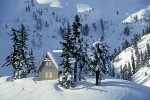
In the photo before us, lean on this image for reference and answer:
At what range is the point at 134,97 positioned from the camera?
292 feet

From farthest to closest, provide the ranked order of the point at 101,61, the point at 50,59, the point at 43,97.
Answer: the point at 50,59
the point at 101,61
the point at 43,97

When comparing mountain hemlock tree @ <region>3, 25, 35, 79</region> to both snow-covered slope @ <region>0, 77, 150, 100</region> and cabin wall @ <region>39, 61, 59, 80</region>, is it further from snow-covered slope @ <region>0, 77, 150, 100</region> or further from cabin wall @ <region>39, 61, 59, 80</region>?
snow-covered slope @ <region>0, 77, 150, 100</region>

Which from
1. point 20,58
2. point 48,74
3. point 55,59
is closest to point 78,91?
point 55,59

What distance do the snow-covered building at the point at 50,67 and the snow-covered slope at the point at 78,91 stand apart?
6.03 m

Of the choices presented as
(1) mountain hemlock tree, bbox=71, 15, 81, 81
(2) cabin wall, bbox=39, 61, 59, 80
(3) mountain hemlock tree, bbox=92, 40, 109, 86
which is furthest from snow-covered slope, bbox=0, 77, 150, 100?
(1) mountain hemlock tree, bbox=71, 15, 81, 81

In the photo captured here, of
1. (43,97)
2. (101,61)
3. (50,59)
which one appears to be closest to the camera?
(43,97)

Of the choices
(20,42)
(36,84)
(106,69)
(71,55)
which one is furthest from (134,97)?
(20,42)

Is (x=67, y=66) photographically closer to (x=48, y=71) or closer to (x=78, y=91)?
(x=78, y=91)

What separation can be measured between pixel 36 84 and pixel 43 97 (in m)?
11.3

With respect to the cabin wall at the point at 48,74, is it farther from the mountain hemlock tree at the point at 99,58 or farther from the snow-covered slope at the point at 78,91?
the mountain hemlock tree at the point at 99,58

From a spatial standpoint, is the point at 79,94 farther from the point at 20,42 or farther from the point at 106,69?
the point at 20,42

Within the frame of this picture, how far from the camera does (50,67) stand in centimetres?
10619

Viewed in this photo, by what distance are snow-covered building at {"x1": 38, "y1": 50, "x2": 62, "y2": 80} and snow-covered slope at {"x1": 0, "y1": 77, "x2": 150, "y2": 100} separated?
6.03 metres

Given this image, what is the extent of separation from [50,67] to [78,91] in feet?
63.3
